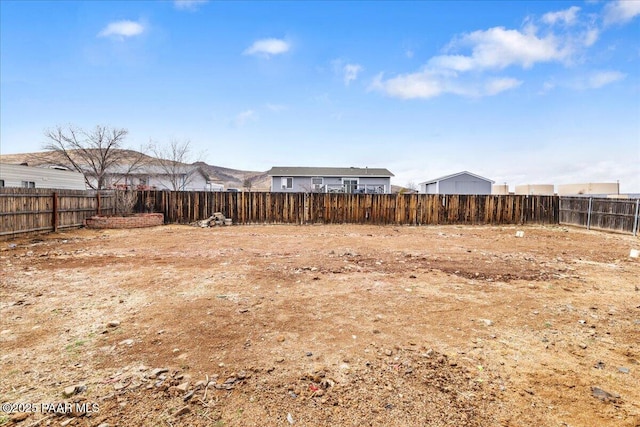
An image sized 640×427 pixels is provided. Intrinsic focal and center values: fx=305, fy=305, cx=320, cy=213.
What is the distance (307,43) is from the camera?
41.9ft

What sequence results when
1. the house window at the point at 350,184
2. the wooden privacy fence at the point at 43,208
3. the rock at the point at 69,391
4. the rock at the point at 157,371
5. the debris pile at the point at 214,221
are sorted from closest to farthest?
the rock at the point at 69,391 < the rock at the point at 157,371 < the wooden privacy fence at the point at 43,208 < the debris pile at the point at 214,221 < the house window at the point at 350,184

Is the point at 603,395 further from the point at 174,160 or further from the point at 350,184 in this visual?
the point at 174,160

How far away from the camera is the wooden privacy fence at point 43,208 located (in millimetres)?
9219

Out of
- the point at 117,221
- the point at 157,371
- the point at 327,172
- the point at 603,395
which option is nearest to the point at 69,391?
the point at 157,371

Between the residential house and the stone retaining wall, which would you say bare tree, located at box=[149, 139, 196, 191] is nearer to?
the residential house

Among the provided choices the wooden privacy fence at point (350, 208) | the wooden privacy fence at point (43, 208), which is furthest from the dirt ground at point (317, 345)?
the wooden privacy fence at point (350, 208)

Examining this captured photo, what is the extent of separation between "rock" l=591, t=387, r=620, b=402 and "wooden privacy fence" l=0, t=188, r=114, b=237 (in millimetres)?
13171

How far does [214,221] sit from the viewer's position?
45.9 ft

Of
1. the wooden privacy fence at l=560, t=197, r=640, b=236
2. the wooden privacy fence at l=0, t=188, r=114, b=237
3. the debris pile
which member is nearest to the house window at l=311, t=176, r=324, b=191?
the debris pile

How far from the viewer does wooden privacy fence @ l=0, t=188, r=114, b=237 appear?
9.22 metres

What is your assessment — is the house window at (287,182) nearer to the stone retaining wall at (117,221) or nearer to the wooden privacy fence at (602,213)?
the stone retaining wall at (117,221)

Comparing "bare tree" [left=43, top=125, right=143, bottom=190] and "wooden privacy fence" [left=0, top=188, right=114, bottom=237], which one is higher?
"bare tree" [left=43, top=125, right=143, bottom=190]

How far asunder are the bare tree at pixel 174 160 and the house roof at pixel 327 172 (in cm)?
845

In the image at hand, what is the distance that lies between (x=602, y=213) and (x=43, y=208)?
21.5 meters
